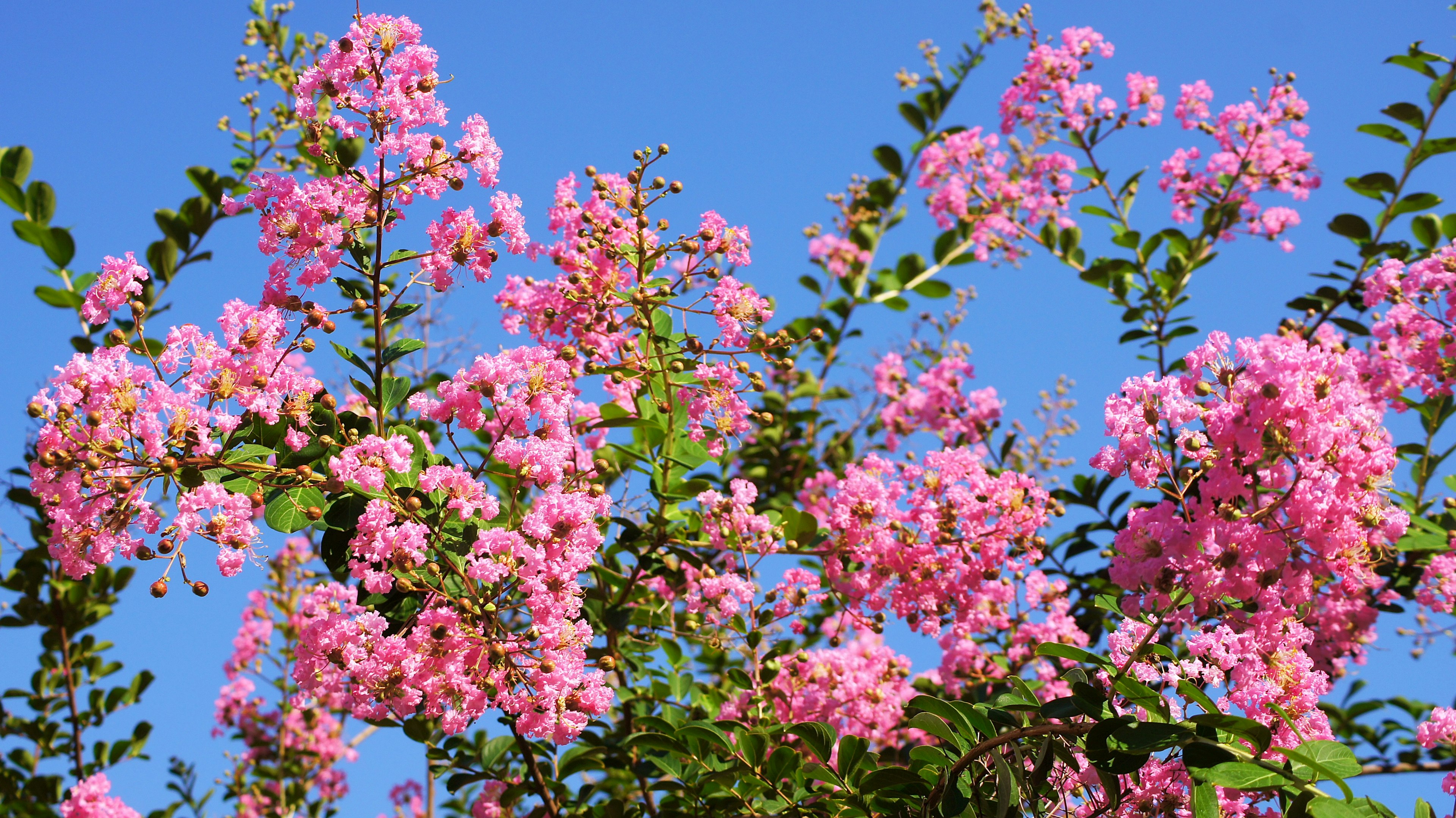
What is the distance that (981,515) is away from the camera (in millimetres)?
2912

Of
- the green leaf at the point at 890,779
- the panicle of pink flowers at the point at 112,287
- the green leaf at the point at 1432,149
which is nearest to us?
the green leaf at the point at 890,779

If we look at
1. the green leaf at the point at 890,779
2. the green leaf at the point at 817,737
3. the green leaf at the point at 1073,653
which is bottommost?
the green leaf at the point at 890,779

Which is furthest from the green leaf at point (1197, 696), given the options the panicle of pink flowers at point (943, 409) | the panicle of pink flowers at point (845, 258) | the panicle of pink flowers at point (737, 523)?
the panicle of pink flowers at point (845, 258)

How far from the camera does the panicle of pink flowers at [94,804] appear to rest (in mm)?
3047

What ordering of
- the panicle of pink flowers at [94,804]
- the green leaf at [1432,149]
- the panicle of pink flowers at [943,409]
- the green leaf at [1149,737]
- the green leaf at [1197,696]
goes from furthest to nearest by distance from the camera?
1. the panicle of pink flowers at [943,409]
2. the green leaf at [1432,149]
3. the panicle of pink flowers at [94,804]
4. the green leaf at [1197,696]
5. the green leaf at [1149,737]

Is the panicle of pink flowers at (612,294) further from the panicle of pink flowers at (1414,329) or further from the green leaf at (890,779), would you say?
the panicle of pink flowers at (1414,329)

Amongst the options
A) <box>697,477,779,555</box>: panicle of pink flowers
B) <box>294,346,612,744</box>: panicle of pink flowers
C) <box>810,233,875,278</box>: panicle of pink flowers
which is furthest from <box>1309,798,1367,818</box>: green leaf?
<box>810,233,875,278</box>: panicle of pink flowers

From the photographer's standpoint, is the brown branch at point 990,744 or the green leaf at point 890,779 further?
the green leaf at point 890,779

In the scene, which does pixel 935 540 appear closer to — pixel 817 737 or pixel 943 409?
pixel 817 737

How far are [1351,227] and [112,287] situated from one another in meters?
4.16

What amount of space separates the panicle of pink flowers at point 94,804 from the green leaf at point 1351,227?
15.7ft

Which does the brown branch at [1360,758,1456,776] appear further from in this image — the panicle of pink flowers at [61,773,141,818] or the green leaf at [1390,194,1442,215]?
the panicle of pink flowers at [61,773,141,818]

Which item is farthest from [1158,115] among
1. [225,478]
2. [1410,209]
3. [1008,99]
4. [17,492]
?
[17,492]

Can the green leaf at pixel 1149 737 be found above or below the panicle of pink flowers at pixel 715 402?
below
